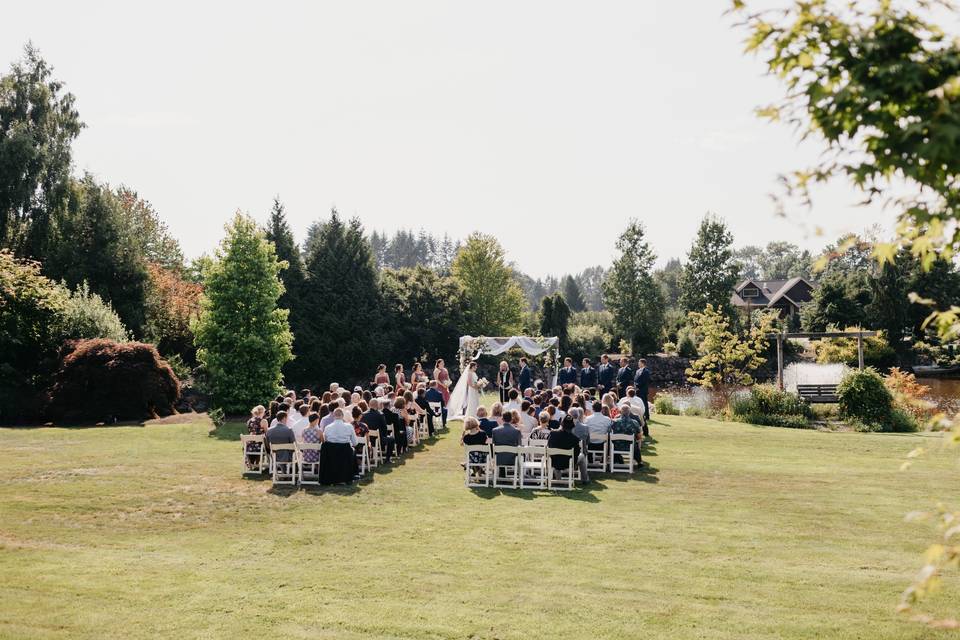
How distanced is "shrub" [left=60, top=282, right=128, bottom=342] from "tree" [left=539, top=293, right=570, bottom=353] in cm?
3452

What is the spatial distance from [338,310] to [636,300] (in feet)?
84.4

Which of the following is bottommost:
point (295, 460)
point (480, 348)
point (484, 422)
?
point (295, 460)

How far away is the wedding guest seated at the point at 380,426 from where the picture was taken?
17.3 metres

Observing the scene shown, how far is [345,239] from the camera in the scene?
45062mm

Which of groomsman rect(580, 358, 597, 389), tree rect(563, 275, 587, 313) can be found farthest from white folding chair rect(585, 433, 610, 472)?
tree rect(563, 275, 587, 313)

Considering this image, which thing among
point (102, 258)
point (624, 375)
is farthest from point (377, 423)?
point (102, 258)

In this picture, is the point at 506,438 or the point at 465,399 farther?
the point at 465,399

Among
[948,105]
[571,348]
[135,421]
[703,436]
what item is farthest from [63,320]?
[571,348]

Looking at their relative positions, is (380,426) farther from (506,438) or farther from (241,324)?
(241,324)

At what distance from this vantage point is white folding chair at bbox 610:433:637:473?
16031mm

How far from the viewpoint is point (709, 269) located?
6169 cm

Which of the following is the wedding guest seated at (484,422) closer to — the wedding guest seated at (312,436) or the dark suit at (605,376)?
the wedding guest seated at (312,436)

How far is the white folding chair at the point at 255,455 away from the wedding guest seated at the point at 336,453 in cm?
147

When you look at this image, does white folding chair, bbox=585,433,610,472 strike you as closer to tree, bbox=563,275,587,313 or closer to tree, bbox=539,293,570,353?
tree, bbox=539,293,570,353
